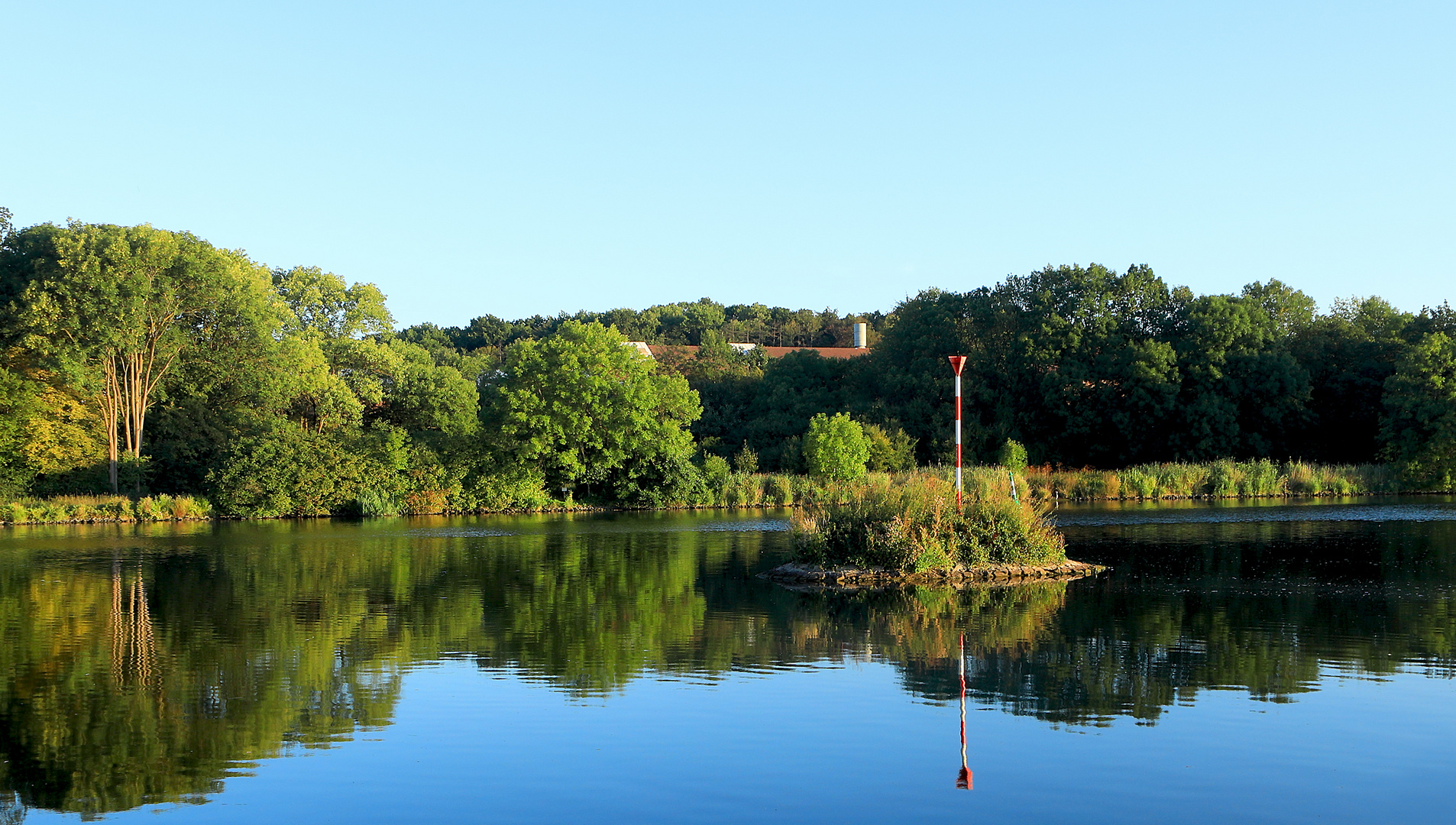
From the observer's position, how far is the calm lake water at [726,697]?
812 centimetres

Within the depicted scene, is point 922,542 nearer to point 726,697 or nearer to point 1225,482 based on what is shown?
point 726,697

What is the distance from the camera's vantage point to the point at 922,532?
2070 centimetres

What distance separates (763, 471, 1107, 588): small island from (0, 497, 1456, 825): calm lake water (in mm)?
1279

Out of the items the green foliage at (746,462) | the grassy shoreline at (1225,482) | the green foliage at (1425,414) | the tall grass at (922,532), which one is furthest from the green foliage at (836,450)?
the tall grass at (922,532)

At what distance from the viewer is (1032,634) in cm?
1448

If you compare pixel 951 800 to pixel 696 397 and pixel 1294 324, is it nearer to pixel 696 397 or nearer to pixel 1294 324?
pixel 696 397

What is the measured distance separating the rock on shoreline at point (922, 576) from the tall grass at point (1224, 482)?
101 feet

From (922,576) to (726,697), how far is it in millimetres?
9914

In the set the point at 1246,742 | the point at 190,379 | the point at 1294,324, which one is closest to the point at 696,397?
the point at 190,379

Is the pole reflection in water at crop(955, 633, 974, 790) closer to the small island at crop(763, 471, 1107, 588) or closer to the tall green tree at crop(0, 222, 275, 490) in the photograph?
the small island at crop(763, 471, 1107, 588)

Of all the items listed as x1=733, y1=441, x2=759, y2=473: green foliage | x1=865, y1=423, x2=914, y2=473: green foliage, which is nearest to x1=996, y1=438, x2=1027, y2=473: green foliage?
x1=865, y1=423, x2=914, y2=473: green foliage

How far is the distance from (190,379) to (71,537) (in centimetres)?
1791

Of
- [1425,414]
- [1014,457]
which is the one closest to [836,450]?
[1014,457]

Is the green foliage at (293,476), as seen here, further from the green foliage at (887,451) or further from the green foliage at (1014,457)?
the green foliage at (1014,457)
